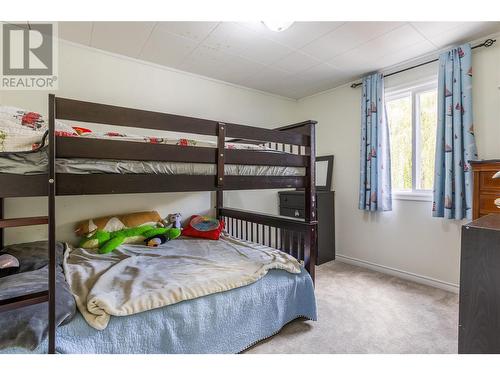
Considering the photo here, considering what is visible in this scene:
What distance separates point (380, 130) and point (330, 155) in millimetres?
750

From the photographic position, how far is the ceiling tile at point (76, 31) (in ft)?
6.56

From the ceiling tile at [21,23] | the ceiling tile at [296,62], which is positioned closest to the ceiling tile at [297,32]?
the ceiling tile at [296,62]

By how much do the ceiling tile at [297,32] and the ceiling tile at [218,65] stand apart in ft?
1.57

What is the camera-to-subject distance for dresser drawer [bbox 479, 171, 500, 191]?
1786 millimetres

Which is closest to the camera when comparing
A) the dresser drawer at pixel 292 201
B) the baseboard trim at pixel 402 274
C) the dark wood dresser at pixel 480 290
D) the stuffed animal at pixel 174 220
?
the dark wood dresser at pixel 480 290

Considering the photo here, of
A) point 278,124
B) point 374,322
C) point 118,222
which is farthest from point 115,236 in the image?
point 278,124

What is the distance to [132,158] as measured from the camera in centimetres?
127

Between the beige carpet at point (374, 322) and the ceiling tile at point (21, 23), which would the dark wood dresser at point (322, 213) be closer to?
the beige carpet at point (374, 322)

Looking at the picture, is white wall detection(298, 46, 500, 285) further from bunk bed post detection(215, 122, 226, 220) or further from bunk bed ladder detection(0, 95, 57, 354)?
bunk bed ladder detection(0, 95, 57, 354)

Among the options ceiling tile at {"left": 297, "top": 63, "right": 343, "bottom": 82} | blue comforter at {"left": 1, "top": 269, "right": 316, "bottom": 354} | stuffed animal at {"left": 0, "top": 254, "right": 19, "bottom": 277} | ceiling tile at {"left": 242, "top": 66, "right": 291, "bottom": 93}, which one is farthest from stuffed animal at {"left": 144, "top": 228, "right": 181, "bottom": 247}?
ceiling tile at {"left": 297, "top": 63, "right": 343, "bottom": 82}

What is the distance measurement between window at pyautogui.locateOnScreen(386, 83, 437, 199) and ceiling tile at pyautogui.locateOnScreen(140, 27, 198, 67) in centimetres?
214

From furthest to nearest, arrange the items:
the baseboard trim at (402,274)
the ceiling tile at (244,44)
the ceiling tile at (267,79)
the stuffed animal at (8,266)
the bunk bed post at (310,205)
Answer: the ceiling tile at (267,79)
the baseboard trim at (402,274)
the ceiling tile at (244,44)
the bunk bed post at (310,205)
the stuffed animal at (8,266)

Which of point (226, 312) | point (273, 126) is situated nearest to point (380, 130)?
point (273, 126)
